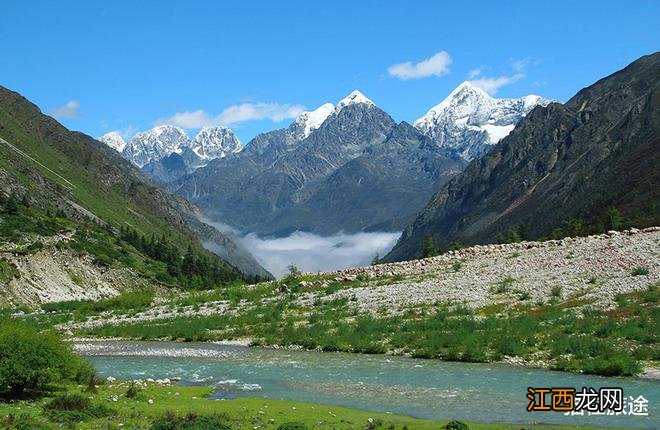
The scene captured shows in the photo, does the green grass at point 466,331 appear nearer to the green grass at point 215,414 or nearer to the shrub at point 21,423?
the green grass at point 215,414

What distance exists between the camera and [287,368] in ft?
114

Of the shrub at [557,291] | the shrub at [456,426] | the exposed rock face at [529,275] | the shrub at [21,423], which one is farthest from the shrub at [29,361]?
the shrub at [557,291]

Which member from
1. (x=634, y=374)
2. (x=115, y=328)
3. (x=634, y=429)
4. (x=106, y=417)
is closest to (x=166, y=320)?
(x=115, y=328)

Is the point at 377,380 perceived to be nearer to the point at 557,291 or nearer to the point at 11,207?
the point at 557,291

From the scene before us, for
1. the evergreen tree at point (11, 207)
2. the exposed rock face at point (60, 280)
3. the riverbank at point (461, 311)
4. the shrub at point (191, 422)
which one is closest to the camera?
the shrub at point (191, 422)

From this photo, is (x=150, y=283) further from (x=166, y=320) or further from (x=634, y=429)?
(x=634, y=429)

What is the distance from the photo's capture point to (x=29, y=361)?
24172 millimetres

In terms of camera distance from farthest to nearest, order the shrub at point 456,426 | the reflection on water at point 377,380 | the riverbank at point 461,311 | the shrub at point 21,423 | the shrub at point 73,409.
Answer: the riverbank at point 461,311 → the reflection on water at point 377,380 → the shrub at point 73,409 → the shrub at point 456,426 → the shrub at point 21,423

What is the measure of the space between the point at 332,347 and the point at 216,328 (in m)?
14.3

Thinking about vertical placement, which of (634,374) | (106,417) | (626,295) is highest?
(626,295)

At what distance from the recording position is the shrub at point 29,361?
23.7m

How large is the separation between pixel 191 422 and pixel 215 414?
2.24 metres

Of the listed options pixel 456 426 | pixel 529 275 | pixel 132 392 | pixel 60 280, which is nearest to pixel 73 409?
pixel 132 392

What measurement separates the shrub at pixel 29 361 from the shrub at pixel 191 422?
6.35 metres
